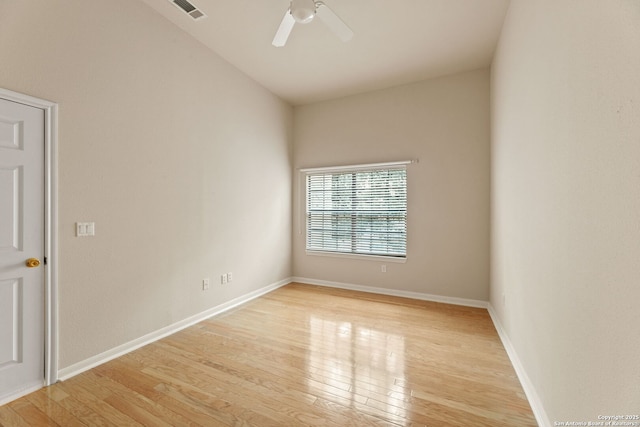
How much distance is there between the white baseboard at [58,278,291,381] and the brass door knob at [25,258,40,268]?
83 cm

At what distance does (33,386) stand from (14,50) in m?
2.32

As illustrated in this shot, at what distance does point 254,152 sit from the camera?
13.7ft

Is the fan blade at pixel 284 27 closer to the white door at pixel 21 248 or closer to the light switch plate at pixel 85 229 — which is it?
the white door at pixel 21 248

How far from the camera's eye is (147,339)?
2748 millimetres

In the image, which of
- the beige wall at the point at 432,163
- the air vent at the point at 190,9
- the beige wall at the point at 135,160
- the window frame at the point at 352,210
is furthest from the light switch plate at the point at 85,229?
the beige wall at the point at 432,163

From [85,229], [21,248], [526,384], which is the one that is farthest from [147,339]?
[526,384]

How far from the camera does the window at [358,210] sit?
431cm

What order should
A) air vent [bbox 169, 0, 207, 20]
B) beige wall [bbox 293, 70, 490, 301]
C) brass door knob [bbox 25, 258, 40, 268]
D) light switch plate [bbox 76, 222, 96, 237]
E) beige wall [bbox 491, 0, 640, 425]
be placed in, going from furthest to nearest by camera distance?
beige wall [bbox 293, 70, 490, 301], air vent [bbox 169, 0, 207, 20], light switch plate [bbox 76, 222, 96, 237], brass door knob [bbox 25, 258, 40, 268], beige wall [bbox 491, 0, 640, 425]

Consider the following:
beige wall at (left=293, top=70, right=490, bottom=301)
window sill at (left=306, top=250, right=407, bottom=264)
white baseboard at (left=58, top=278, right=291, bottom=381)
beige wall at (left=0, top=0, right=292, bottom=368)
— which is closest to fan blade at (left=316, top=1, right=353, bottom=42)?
beige wall at (left=0, top=0, right=292, bottom=368)

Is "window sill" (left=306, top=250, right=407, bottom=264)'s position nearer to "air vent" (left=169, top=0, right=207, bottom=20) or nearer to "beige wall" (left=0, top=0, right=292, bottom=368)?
"beige wall" (left=0, top=0, right=292, bottom=368)

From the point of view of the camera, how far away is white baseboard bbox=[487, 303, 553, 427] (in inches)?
65.9

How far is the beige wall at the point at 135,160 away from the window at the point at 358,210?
4.25ft

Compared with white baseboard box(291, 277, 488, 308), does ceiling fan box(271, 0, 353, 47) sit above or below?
above

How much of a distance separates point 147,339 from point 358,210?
322 cm
